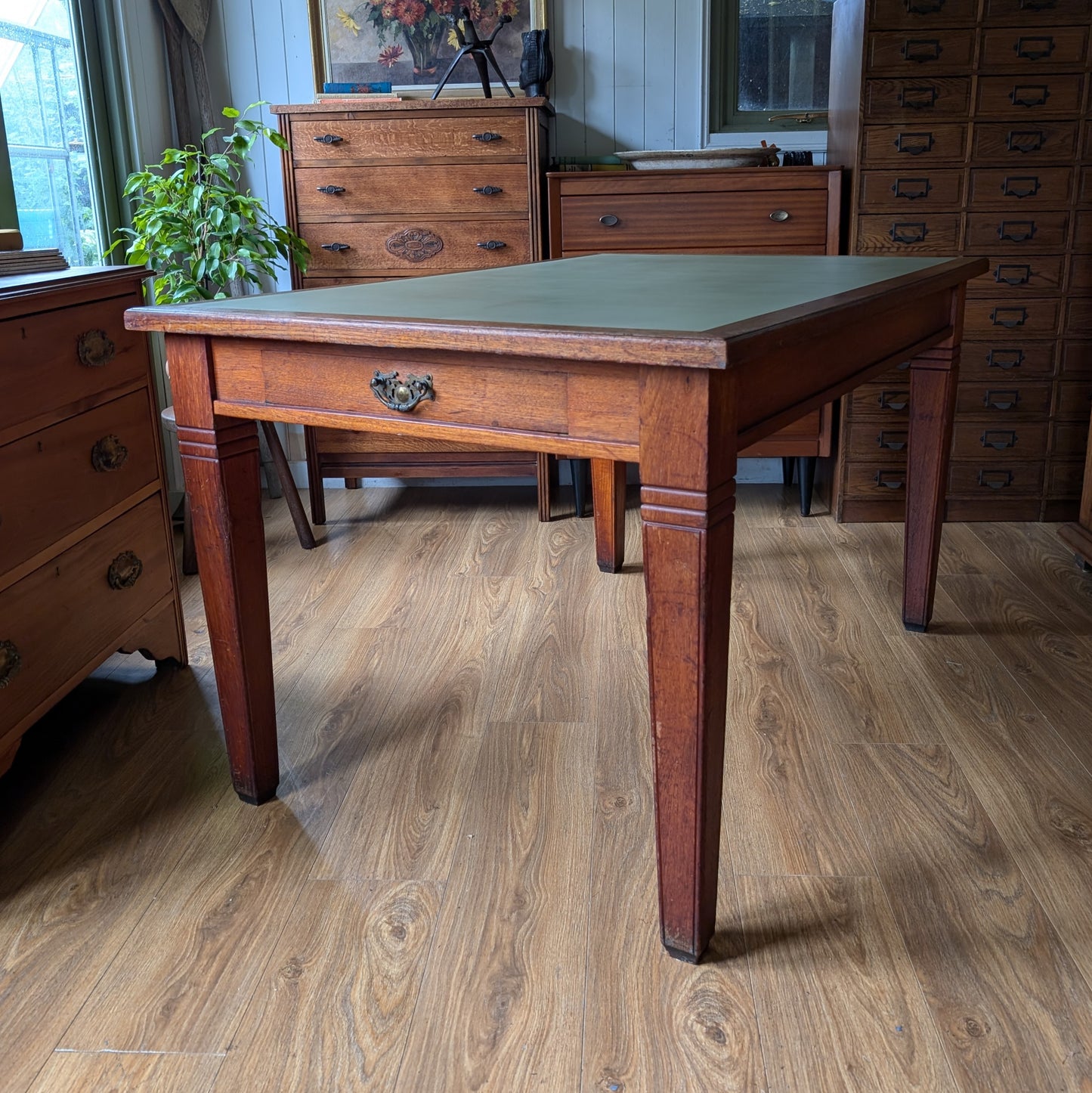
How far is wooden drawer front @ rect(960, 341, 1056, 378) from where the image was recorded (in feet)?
9.68

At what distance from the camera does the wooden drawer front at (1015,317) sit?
115 inches

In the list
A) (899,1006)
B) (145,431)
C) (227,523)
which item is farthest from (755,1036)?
(145,431)

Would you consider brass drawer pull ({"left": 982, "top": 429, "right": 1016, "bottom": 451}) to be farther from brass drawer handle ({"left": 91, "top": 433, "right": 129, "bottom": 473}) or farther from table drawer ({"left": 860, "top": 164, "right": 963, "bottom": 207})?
brass drawer handle ({"left": 91, "top": 433, "right": 129, "bottom": 473})

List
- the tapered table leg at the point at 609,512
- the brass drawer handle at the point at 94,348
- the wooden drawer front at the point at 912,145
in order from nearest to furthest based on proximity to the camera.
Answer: the brass drawer handle at the point at 94,348, the tapered table leg at the point at 609,512, the wooden drawer front at the point at 912,145

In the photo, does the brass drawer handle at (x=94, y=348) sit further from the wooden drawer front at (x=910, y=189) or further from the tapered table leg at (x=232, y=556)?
the wooden drawer front at (x=910, y=189)

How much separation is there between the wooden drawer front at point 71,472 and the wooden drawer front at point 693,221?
59.0 inches

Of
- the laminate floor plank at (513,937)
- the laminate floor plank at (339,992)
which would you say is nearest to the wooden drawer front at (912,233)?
the laminate floor plank at (513,937)

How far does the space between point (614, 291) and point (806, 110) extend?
2.20 m

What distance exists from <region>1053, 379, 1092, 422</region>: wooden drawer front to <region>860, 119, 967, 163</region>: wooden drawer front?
69 cm

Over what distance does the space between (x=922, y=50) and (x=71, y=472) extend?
2.32 m

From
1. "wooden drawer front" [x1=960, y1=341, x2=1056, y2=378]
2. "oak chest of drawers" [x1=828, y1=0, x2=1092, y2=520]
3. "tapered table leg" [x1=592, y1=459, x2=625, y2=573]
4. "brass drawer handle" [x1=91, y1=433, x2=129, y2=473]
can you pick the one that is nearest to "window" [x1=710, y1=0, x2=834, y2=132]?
"oak chest of drawers" [x1=828, y1=0, x2=1092, y2=520]

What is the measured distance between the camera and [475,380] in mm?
1268

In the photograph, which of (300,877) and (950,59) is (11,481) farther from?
(950,59)

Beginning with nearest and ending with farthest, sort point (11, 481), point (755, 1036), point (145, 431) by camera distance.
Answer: point (755, 1036)
point (11, 481)
point (145, 431)
